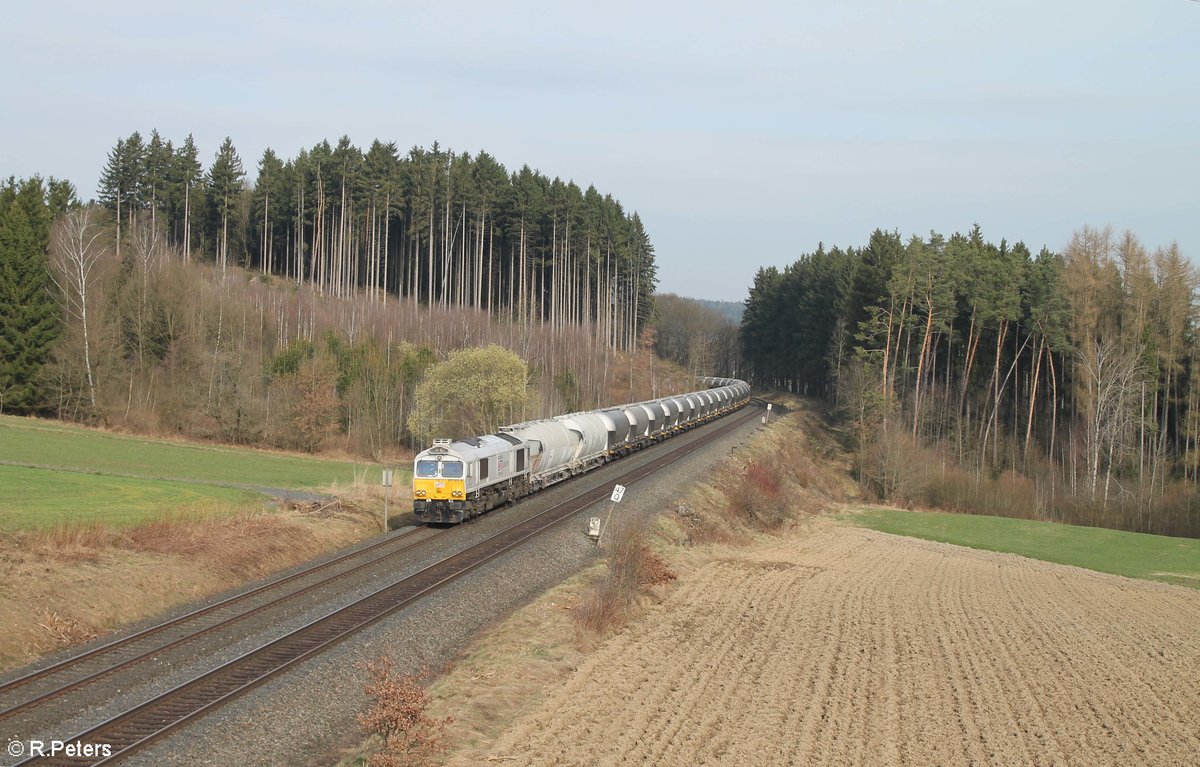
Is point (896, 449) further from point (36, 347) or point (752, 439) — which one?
point (36, 347)

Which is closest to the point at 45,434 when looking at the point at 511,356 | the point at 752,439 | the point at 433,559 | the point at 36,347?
the point at 36,347

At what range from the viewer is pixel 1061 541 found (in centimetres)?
4672

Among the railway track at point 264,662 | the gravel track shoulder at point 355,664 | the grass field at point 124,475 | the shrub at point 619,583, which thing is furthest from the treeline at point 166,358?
the shrub at point 619,583

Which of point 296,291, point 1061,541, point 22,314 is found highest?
point 296,291

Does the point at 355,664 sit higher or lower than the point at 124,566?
lower

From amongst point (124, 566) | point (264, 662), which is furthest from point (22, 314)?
point (264, 662)

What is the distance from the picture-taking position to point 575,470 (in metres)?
46.6

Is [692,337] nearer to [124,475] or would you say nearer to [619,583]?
[124,475]

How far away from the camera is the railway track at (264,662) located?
1298 centimetres

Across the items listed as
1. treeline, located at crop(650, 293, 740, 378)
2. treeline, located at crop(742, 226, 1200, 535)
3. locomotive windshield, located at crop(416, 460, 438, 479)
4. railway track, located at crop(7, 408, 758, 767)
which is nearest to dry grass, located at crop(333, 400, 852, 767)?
railway track, located at crop(7, 408, 758, 767)

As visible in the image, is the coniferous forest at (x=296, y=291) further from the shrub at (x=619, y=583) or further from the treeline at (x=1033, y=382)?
the shrub at (x=619, y=583)

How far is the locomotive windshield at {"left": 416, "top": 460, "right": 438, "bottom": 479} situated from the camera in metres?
31.9

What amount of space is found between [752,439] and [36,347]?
166 feet

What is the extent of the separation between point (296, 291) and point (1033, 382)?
68.3 metres
